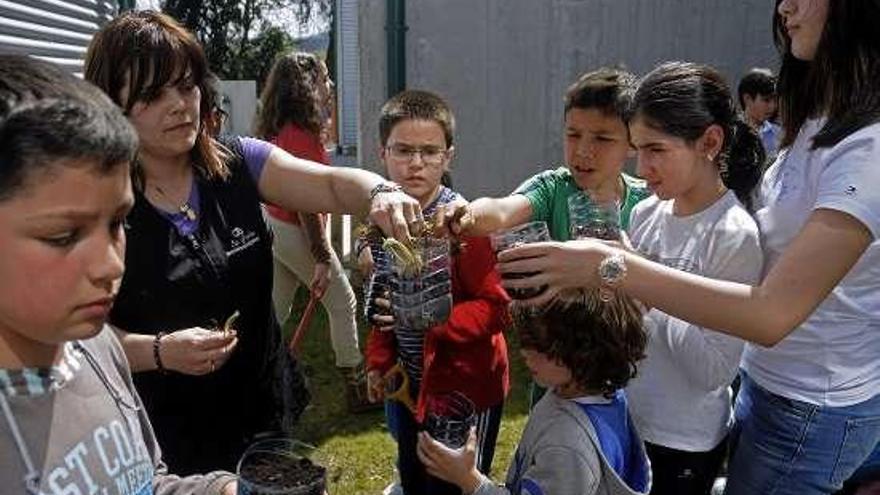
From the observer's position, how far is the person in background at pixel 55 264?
1.16m

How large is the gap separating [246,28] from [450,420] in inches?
1211

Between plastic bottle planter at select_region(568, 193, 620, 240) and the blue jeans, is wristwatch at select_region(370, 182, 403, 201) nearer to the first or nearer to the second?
plastic bottle planter at select_region(568, 193, 620, 240)

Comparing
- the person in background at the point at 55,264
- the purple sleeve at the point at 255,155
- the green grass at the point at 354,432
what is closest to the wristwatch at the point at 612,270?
the person in background at the point at 55,264

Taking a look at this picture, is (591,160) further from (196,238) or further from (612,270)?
(196,238)

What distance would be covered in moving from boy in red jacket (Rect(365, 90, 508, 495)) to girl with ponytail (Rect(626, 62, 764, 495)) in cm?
66

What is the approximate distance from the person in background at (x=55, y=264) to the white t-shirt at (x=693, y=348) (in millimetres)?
1510

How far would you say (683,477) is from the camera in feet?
7.52

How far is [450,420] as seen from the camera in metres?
2.19

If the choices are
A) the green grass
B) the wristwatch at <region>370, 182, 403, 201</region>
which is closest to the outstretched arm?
the wristwatch at <region>370, 182, 403, 201</region>

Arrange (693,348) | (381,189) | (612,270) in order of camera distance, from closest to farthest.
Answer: (612,270) → (693,348) → (381,189)

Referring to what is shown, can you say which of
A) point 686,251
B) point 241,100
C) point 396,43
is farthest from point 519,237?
point 241,100

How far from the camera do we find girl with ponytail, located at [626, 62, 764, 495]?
2.15m

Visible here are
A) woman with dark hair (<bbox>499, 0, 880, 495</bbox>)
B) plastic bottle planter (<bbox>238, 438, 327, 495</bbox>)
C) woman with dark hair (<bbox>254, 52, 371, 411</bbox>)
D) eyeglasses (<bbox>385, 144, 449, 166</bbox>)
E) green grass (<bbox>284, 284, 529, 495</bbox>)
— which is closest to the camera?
plastic bottle planter (<bbox>238, 438, 327, 495</bbox>)

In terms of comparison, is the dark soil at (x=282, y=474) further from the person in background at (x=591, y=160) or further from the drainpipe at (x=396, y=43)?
the drainpipe at (x=396, y=43)
